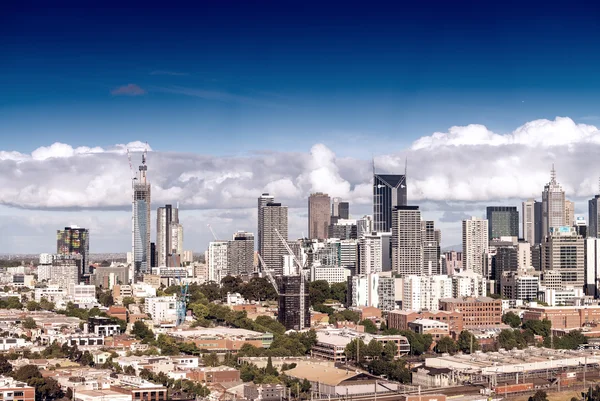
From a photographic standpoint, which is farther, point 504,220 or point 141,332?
point 504,220

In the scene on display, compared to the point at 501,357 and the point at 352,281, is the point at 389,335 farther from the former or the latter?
the point at 352,281

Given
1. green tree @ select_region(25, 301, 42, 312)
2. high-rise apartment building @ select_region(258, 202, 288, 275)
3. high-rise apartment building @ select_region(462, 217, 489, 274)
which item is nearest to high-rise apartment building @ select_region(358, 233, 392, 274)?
high-rise apartment building @ select_region(462, 217, 489, 274)

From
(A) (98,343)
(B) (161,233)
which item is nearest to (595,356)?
(A) (98,343)

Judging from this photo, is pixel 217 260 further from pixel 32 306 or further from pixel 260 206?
pixel 32 306

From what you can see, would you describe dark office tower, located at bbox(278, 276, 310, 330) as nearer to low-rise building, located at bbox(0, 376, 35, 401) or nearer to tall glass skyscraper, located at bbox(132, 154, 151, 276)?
low-rise building, located at bbox(0, 376, 35, 401)

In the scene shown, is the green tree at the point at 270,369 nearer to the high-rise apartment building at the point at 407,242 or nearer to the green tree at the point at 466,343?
the green tree at the point at 466,343

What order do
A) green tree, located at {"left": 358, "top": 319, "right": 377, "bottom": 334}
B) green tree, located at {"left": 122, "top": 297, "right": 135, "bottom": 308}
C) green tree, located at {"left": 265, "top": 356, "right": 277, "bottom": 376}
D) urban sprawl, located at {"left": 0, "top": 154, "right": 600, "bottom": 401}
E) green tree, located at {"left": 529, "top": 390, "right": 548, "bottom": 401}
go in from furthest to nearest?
green tree, located at {"left": 122, "top": 297, "right": 135, "bottom": 308} → green tree, located at {"left": 358, "top": 319, "right": 377, "bottom": 334} → green tree, located at {"left": 265, "top": 356, "right": 277, "bottom": 376} → urban sprawl, located at {"left": 0, "top": 154, "right": 600, "bottom": 401} → green tree, located at {"left": 529, "top": 390, "right": 548, "bottom": 401}

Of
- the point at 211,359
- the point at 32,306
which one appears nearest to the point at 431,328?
the point at 211,359
